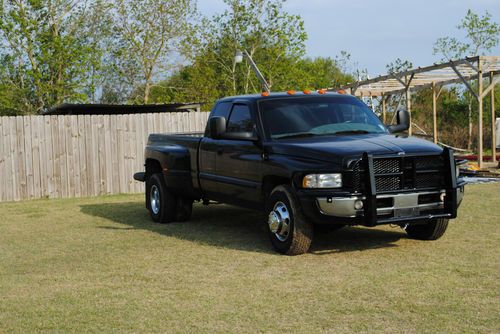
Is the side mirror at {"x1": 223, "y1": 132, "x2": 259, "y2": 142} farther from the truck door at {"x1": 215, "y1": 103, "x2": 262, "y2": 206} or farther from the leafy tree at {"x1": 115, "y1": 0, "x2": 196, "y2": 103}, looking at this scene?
the leafy tree at {"x1": 115, "y1": 0, "x2": 196, "y2": 103}

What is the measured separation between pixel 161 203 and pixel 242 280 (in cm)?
485

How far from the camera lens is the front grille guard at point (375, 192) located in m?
8.11

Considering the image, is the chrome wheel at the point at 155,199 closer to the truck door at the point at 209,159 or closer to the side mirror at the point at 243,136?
the truck door at the point at 209,159

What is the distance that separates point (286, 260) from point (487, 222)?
3.97 metres

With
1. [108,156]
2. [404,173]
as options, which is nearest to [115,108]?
[108,156]

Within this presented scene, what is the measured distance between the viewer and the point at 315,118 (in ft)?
31.8

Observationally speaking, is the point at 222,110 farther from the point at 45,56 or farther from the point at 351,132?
the point at 45,56

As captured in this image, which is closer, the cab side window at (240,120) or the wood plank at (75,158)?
the cab side window at (240,120)

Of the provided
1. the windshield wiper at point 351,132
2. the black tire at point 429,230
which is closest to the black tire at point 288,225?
the windshield wiper at point 351,132

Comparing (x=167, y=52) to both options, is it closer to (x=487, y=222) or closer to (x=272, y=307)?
(x=487, y=222)

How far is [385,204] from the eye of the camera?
8320 mm

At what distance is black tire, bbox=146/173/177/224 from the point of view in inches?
478

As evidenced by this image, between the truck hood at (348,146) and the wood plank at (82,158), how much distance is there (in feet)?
32.6

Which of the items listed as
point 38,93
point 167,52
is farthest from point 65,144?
point 167,52
